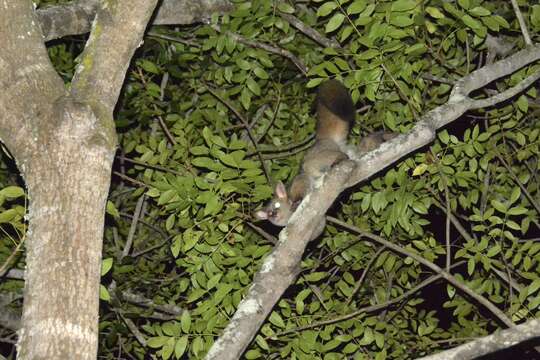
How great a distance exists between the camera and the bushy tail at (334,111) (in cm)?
499

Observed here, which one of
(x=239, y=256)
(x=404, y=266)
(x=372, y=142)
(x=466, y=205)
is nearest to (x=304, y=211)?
(x=239, y=256)

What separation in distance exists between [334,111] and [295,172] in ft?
2.49

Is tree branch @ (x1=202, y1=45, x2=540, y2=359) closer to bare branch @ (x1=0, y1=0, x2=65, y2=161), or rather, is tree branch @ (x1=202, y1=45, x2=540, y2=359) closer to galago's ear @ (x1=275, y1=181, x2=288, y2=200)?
bare branch @ (x1=0, y1=0, x2=65, y2=161)

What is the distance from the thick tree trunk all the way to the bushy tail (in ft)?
8.62

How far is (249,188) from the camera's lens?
435cm

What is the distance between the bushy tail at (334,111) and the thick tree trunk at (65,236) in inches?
103

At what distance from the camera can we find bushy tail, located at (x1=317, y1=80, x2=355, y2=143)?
4.99 m

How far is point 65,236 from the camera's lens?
2.30m

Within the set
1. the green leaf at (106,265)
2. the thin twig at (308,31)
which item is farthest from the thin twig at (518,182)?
the green leaf at (106,265)

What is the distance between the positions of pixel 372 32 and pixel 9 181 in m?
3.62

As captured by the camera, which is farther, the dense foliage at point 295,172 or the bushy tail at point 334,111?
the bushy tail at point 334,111

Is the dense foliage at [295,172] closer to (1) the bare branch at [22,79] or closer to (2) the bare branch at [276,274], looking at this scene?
(2) the bare branch at [276,274]

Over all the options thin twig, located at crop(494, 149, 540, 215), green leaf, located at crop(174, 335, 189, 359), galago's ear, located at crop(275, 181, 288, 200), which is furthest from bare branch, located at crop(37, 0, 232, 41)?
thin twig, located at crop(494, 149, 540, 215)

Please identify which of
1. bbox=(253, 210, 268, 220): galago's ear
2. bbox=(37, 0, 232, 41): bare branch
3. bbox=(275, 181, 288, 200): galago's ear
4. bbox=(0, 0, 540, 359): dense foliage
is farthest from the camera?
bbox=(275, 181, 288, 200): galago's ear
